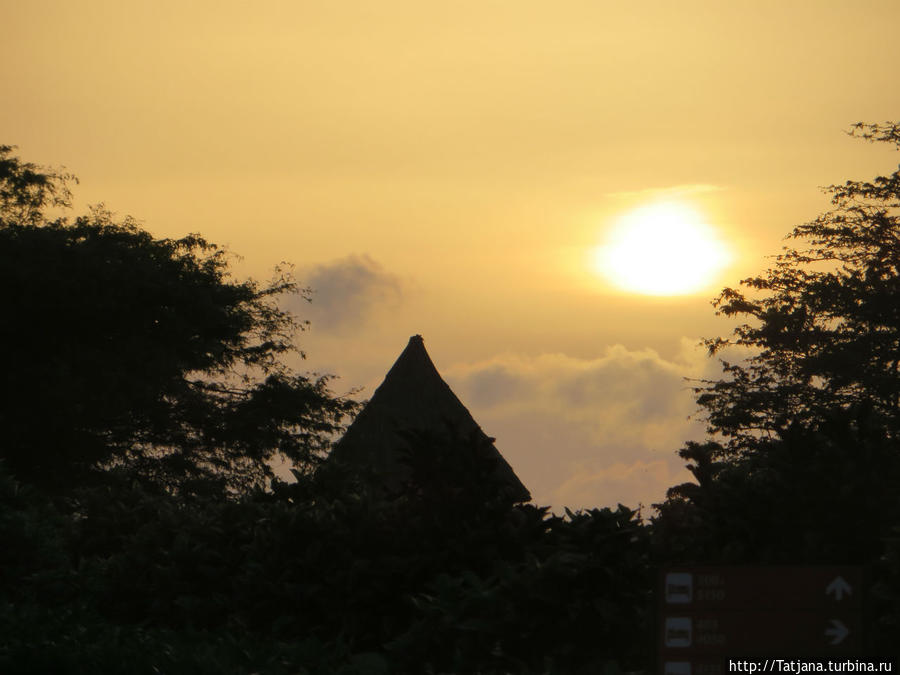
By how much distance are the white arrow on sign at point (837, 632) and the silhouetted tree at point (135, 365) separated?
103 ft

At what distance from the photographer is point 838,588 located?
714cm

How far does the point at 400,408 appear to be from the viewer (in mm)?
28344

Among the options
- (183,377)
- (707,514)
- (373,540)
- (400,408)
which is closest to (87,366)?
(183,377)

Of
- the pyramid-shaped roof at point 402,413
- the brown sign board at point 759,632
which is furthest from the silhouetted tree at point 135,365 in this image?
the brown sign board at point 759,632

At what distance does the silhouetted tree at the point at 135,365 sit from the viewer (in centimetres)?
3903

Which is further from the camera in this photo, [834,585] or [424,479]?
[424,479]

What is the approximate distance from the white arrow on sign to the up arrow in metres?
0.14

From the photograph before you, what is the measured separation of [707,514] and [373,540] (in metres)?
3.23

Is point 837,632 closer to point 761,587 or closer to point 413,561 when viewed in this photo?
point 761,587

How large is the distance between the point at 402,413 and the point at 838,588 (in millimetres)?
21315

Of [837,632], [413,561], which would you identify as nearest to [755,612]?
[837,632]

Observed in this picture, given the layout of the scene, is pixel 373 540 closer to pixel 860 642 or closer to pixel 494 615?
pixel 494 615

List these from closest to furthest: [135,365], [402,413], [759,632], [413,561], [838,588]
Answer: [759,632] < [838,588] < [413,561] < [402,413] < [135,365]

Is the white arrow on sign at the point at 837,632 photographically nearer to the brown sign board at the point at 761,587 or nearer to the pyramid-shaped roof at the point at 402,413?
the brown sign board at the point at 761,587
